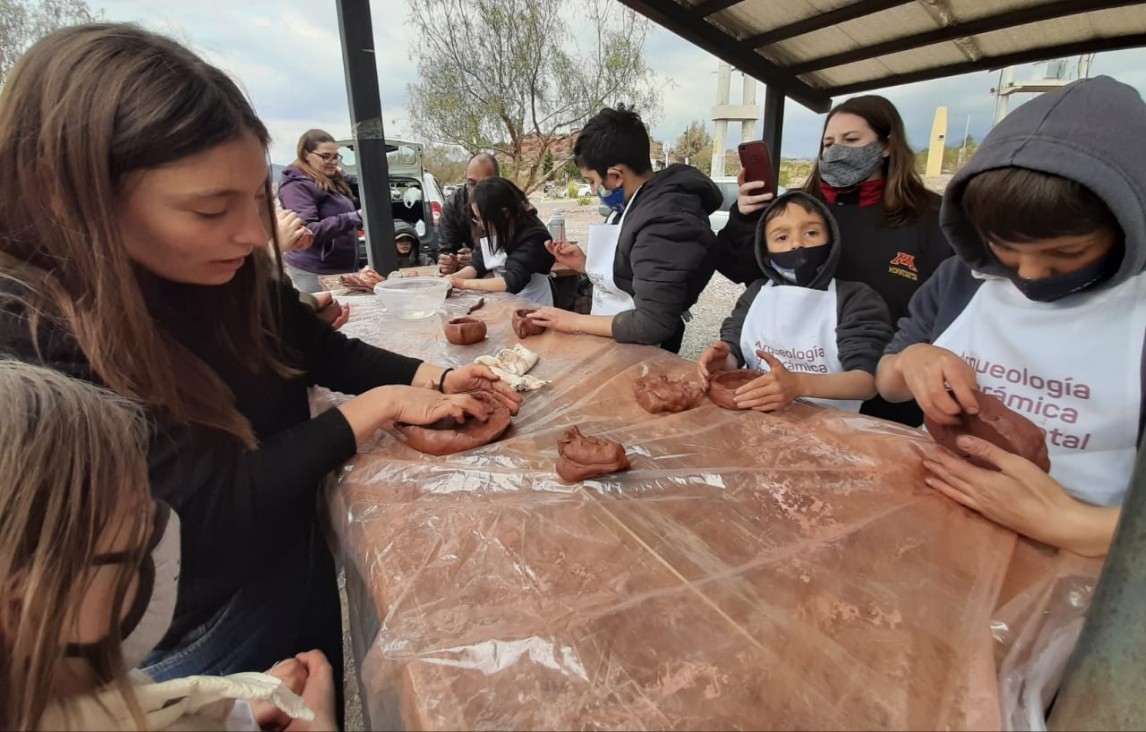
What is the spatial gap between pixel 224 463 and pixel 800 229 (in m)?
1.90

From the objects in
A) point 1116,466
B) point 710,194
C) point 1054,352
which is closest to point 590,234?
point 710,194

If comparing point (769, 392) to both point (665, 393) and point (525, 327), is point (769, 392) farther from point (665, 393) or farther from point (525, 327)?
point (525, 327)

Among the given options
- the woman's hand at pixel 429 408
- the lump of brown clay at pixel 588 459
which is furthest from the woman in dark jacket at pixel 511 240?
the lump of brown clay at pixel 588 459

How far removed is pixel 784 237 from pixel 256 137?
66.6 inches

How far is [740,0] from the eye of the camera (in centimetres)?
350

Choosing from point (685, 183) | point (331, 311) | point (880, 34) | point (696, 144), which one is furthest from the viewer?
point (696, 144)

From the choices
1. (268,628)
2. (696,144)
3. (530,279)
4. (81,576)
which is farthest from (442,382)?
(696,144)

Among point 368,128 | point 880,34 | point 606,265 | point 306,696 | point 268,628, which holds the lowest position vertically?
point 268,628

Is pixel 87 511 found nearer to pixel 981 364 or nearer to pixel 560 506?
pixel 560 506

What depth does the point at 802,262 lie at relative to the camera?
1.96 metres

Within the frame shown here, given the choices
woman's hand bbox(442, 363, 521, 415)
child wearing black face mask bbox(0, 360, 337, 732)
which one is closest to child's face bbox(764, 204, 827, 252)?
woman's hand bbox(442, 363, 521, 415)

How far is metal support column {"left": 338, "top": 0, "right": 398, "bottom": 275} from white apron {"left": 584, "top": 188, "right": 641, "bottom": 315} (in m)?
2.28

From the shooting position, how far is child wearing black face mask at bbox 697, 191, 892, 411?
74.9 inches

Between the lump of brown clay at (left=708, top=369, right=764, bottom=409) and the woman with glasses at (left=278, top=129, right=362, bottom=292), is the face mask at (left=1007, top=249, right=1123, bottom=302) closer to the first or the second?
the lump of brown clay at (left=708, top=369, right=764, bottom=409)
